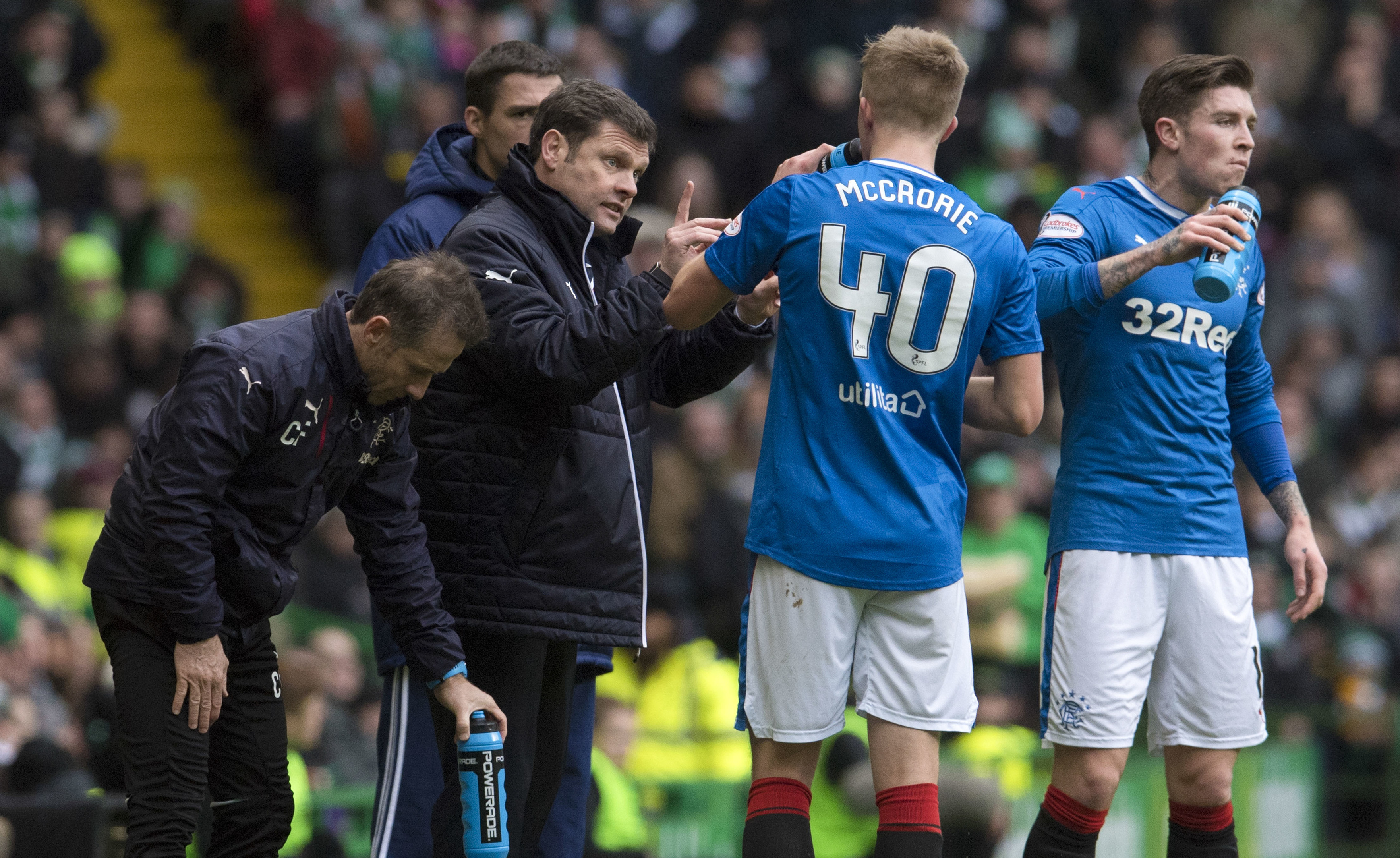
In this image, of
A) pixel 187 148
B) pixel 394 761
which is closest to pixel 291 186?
pixel 187 148

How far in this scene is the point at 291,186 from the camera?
13.8m

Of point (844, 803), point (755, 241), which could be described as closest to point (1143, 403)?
point (755, 241)

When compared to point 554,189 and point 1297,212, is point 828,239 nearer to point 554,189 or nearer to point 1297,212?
point 554,189

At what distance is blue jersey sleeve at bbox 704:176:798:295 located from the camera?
4035 millimetres

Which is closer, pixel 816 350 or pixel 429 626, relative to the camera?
pixel 816 350

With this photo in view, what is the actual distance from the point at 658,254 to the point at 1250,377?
2757 mm

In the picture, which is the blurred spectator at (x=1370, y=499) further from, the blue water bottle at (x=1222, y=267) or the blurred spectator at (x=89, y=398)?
the blurred spectator at (x=89, y=398)

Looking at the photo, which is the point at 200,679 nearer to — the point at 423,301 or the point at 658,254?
the point at 423,301

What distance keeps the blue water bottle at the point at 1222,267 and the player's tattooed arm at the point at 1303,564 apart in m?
0.80

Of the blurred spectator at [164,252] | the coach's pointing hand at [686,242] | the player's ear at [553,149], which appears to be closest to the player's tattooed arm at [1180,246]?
the coach's pointing hand at [686,242]

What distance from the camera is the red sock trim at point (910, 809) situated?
13.1 feet

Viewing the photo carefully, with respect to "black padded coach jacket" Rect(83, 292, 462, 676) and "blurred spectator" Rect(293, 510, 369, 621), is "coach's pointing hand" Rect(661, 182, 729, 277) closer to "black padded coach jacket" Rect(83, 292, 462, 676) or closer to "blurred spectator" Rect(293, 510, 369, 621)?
"black padded coach jacket" Rect(83, 292, 462, 676)

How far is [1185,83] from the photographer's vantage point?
4.74 metres

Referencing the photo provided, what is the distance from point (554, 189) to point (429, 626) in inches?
48.3
